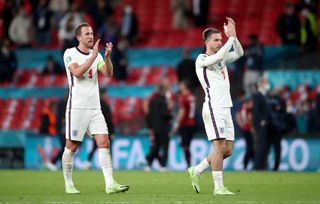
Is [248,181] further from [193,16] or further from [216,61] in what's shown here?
[193,16]

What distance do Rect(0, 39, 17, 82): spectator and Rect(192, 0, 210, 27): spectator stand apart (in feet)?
20.5

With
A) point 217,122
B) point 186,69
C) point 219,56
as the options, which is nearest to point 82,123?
point 217,122

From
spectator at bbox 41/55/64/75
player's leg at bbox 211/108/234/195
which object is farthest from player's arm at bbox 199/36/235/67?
spectator at bbox 41/55/64/75

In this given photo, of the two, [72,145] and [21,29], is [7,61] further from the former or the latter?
[72,145]

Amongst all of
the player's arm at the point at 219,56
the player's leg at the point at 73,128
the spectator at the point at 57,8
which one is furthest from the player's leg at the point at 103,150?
the spectator at the point at 57,8

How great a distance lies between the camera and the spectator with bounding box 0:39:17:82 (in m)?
36.1

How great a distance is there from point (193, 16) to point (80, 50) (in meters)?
19.6

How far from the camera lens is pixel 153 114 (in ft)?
91.2

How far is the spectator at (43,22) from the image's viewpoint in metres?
37.5

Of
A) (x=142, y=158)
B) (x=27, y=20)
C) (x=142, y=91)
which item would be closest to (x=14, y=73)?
(x=27, y=20)

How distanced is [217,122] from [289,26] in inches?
662

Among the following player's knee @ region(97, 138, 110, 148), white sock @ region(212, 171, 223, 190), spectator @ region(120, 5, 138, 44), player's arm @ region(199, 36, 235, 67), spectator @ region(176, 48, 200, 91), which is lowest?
white sock @ region(212, 171, 223, 190)

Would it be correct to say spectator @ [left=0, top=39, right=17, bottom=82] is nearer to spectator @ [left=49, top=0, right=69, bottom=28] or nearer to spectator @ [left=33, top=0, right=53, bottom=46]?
spectator @ [left=33, top=0, right=53, bottom=46]

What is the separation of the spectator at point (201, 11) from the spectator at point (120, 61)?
8.45ft
